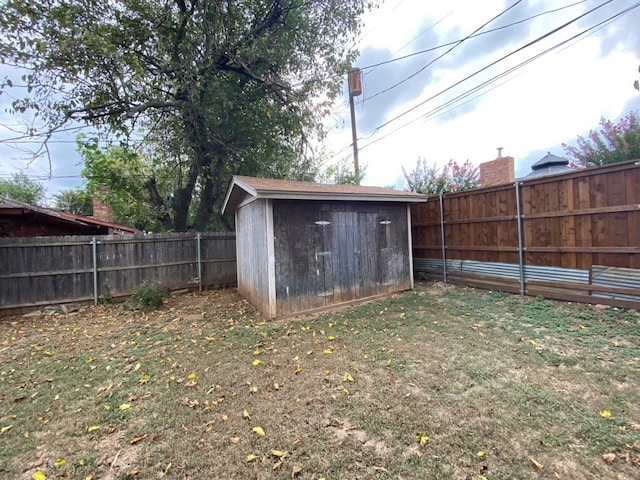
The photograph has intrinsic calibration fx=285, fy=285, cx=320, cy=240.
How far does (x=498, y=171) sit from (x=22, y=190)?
2745 cm

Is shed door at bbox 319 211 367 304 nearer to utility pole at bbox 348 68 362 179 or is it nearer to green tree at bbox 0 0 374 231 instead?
green tree at bbox 0 0 374 231

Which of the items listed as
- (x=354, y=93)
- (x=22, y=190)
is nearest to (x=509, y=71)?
(x=354, y=93)

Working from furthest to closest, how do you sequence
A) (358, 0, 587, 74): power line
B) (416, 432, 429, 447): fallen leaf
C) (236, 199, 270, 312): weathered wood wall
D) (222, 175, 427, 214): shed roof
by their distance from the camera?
(358, 0, 587, 74): power line, (236, 199, 270, 312): weathered wood wall, (222, 175, 427, 214): shed roof, (416, 432, 429, 447): fallen leaf

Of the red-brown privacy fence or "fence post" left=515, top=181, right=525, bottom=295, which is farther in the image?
"fence post" left=515, top=181, right=525, bottom=295

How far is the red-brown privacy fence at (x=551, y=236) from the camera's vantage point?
4.07 metres

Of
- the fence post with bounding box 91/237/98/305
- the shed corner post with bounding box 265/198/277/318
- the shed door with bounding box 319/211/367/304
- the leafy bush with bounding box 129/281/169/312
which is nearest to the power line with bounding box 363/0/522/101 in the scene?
the shed door with bounding box 319/211/367/304

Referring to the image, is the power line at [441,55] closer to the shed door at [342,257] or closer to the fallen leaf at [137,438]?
the shed door at [342,257]

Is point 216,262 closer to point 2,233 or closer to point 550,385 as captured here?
point 2,233

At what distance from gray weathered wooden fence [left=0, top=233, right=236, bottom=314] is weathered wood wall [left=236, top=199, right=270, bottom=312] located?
115 centimetres

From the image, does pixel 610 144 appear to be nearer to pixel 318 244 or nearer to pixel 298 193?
pixel 318 244

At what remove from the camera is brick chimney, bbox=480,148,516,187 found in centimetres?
1123

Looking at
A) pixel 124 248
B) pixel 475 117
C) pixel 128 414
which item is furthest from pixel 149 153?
pixel 475 117

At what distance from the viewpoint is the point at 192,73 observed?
6109mm

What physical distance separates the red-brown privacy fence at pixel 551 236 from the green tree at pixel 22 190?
2353cm
